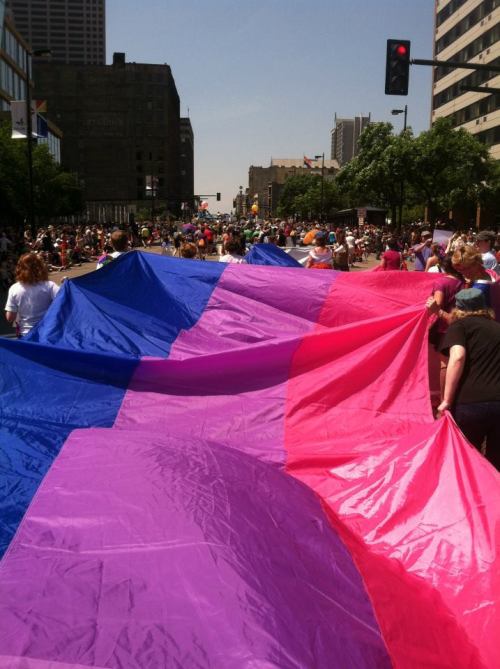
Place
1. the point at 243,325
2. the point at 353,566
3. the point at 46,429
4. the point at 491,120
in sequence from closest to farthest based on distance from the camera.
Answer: the point at 353,566, the point at 46,429, the point at 243,325, the point at 491,120

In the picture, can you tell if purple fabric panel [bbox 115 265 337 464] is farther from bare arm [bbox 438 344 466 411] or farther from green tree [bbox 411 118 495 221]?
green tree [bbox 411 118 495 221]

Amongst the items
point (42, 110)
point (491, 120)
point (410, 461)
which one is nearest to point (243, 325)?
point (410, 461)

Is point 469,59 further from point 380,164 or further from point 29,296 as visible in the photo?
point 29,296

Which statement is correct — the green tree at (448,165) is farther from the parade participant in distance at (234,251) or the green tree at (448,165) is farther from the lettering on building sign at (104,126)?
the lettering on building sign at (104,126)

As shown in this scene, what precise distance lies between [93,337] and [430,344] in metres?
2.99

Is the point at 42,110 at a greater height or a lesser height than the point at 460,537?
greater

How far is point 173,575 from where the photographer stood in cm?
247

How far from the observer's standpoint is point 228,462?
3.56 meters

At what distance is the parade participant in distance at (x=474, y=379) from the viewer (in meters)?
4.49

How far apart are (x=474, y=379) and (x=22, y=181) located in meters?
41.9

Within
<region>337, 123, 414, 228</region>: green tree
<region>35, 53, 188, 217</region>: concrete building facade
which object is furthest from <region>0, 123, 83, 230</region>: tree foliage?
<region>35, 53, 188, 217</region>: concrete building facade

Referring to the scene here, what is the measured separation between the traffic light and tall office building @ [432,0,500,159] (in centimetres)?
4501

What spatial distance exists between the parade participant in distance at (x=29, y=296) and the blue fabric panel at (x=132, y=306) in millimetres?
171

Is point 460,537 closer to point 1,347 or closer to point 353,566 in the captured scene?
point 353,566
